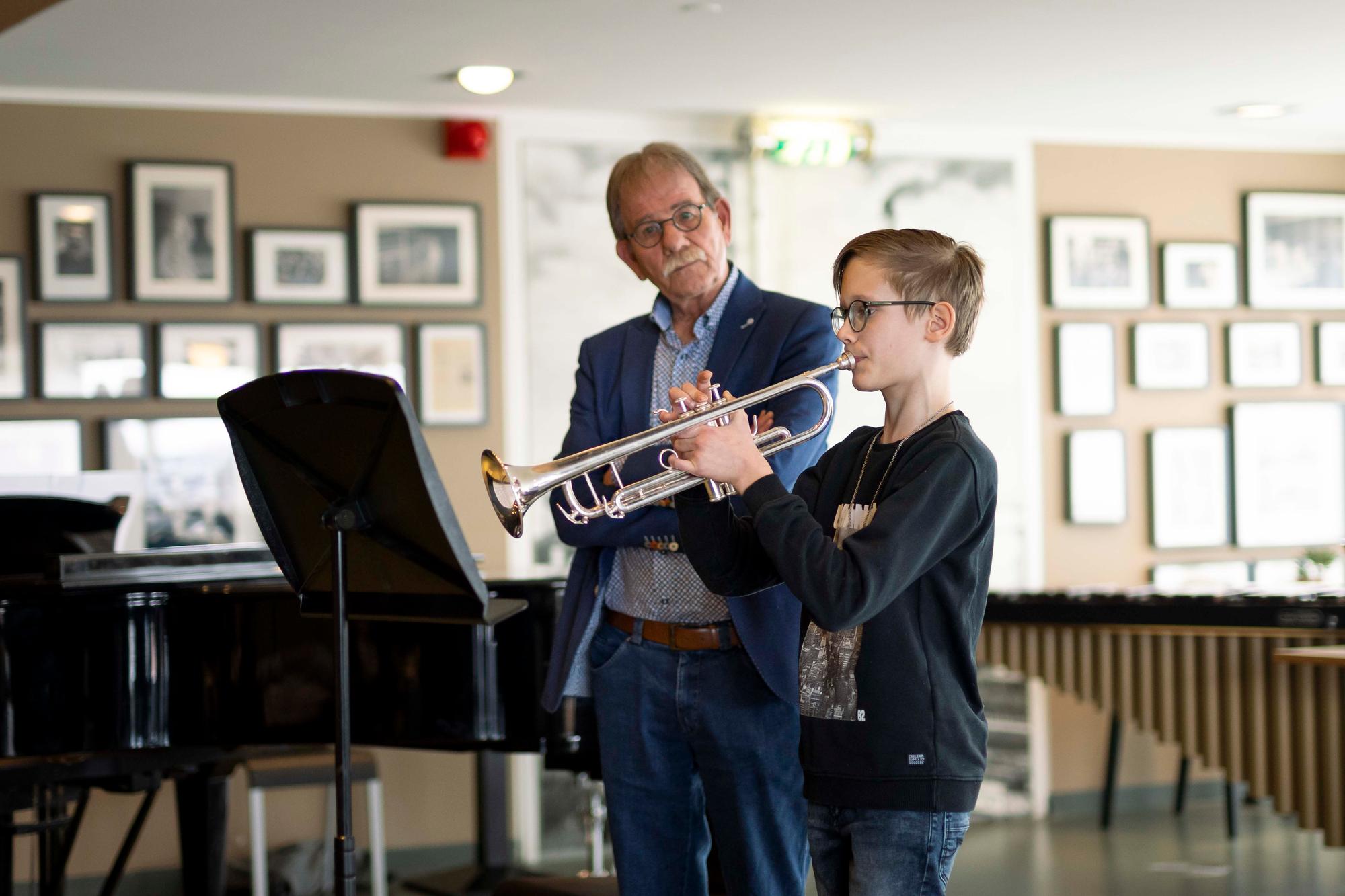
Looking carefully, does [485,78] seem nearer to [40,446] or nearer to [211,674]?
[40,446]

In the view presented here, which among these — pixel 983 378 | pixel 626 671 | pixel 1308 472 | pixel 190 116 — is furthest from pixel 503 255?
pixel 1308 472

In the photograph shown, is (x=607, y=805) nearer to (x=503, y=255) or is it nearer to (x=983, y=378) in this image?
(x=503, y=255)

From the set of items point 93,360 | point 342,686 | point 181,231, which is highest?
point 181,231

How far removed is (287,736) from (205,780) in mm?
596

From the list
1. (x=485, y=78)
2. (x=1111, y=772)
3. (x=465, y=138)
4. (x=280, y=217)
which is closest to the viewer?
(x=485, y=78)

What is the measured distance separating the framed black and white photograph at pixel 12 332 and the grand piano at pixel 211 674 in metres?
1.85

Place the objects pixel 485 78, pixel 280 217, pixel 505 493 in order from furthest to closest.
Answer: pixel 280 217 < pixel 485 78 < pixel 505 493

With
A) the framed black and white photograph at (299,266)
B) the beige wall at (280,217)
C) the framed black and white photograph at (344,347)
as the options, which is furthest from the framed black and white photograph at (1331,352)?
the framed black and white photograph at (299,266)

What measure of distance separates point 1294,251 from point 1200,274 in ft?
1.70

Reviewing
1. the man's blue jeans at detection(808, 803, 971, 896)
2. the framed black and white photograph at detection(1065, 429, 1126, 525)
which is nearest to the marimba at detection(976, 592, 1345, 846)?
the framed black and white photograph at detection(1065, 429, 1126, 525)

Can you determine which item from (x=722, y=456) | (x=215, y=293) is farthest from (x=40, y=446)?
(x=722, y=456)

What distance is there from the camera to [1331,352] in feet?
21.2

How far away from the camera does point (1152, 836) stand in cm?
571

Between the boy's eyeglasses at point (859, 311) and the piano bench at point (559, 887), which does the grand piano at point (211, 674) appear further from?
the boy's eyeglasses at point (859, 311)
